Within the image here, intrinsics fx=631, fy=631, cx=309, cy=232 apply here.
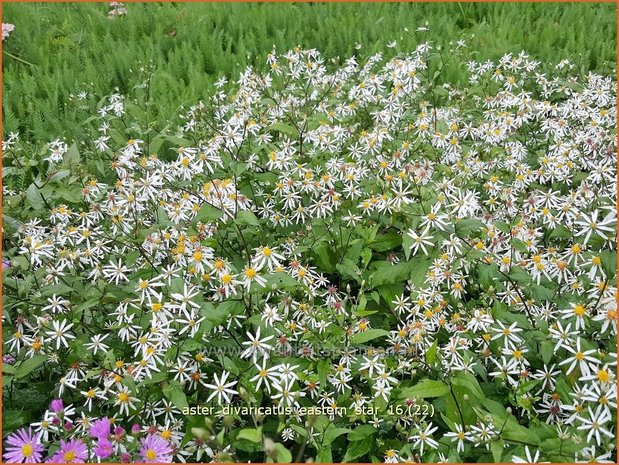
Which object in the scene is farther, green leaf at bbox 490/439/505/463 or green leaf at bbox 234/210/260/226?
green leaf at bbox 234/210/260/226

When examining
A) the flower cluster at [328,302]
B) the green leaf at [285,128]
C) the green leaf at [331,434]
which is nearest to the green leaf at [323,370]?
the flower cluster at [328,302]

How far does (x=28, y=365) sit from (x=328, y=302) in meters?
0.90

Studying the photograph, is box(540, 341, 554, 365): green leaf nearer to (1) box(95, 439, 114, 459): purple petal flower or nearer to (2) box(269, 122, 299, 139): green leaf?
(1) box(95, 439, 114, 459): purple petal flower

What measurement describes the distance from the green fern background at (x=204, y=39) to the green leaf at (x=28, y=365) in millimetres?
Result: 1810

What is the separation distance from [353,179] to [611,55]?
2505 millimetres

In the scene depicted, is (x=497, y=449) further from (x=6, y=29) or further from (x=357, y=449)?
(x=6, y=29)

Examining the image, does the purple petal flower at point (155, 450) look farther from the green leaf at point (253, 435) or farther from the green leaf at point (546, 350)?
the green leaf at point (546, 350)

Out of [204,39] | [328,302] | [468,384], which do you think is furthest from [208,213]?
[204,39]

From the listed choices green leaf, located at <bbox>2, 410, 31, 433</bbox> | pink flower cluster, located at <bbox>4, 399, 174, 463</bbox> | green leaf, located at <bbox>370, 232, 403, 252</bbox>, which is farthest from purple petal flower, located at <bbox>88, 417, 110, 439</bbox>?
green leaf, located at <bbox>370, 232, 403, 252</bbox>

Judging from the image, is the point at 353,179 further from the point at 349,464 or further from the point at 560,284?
the point at 349,464

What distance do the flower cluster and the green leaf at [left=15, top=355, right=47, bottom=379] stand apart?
11mm

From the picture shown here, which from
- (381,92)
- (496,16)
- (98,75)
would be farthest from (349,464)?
(496,16)

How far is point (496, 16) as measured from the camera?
4617 mm

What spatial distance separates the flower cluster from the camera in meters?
1.63
